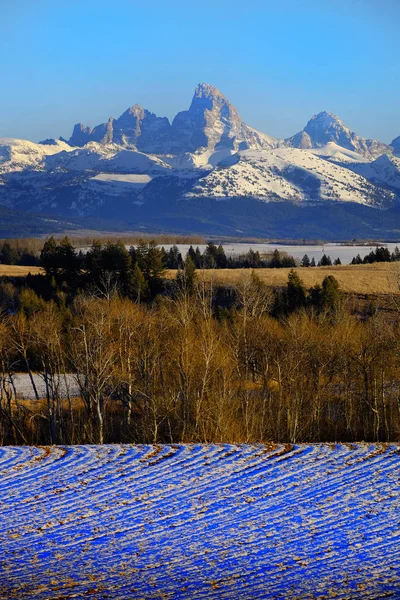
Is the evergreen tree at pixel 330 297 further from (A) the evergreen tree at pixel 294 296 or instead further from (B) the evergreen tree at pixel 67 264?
(B) the evergreen tree at pixel 67 264

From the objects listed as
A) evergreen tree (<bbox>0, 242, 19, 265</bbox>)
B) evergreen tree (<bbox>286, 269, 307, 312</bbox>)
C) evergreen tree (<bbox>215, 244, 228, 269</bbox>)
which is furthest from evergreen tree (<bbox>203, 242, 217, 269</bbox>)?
evergreen tree (<bbox>286, 269, 307, 312</bbox>)

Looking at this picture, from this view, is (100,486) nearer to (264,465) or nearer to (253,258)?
(264,465)

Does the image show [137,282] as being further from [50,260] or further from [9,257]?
[9,257]

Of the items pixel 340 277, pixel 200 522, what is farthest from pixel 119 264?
pixel 200 522

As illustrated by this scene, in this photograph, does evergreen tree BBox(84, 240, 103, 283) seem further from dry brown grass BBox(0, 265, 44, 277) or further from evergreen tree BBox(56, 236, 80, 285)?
dry brown grass BBox(0, 265, 44, 277)

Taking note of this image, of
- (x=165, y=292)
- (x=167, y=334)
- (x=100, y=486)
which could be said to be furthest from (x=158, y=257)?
(x=100, y=486)

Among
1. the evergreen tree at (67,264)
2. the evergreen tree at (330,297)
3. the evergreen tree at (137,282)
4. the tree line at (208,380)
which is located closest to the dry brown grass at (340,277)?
the evergreen tree at (137,282)
